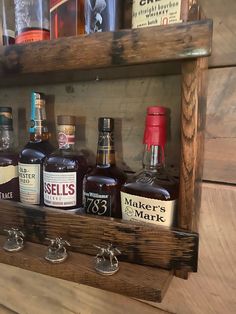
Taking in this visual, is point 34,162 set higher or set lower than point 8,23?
lower

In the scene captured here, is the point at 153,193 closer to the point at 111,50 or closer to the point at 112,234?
the point at 112,234

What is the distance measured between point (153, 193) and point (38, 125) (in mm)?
251

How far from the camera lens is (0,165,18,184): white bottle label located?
1.59 feet

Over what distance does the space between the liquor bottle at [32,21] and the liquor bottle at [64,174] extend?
14cm

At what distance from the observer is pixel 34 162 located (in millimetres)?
462

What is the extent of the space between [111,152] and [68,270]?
0.62 feet

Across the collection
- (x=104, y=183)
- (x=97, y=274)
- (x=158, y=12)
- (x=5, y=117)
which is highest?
(x=158, y=12)

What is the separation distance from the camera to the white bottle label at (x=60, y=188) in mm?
420

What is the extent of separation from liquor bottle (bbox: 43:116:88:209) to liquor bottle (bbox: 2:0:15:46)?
0.19 m

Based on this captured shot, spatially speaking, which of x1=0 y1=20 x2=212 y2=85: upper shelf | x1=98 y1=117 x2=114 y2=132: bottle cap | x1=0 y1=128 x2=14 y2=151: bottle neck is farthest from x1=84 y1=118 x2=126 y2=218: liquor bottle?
x1=0 y1=128 x2=14 y2=151: bottle neck

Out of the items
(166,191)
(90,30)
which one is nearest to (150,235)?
(166,191)

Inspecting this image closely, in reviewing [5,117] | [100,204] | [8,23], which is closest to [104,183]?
[100,204]

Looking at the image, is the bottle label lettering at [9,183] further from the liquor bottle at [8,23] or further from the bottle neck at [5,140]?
the liquor bottle at [8,23]

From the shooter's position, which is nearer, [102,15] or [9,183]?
[102,15]
